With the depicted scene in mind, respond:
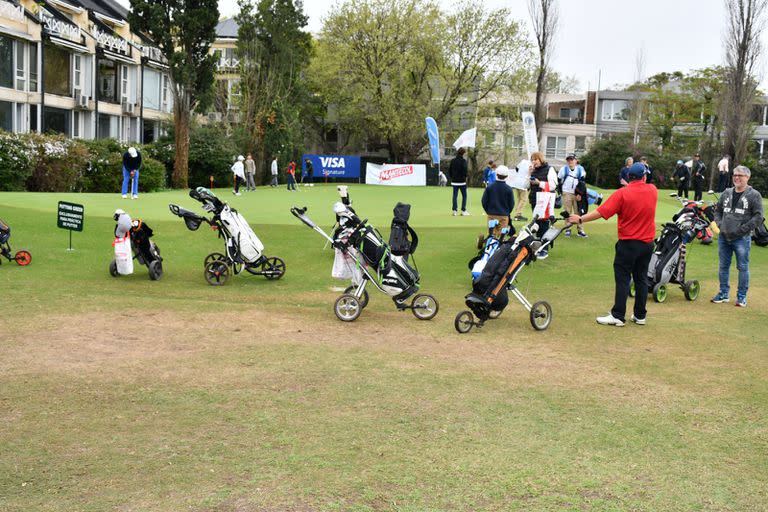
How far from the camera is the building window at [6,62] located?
40.0 metres

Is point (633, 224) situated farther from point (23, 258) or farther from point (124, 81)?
point (124, 81)

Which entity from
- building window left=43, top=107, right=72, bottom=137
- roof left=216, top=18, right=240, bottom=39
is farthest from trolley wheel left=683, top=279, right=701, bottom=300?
roof left=216, top=18, right=240, bottom=39

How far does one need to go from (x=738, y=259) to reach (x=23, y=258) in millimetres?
11068

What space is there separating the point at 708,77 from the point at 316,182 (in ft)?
112

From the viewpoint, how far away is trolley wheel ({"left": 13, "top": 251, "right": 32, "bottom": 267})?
13.8 meters

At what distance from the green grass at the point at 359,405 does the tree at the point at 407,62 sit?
4657cm

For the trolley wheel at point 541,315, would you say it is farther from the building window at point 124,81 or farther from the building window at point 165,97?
the building window at point 165,97

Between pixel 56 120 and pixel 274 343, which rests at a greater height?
pixel 56 120

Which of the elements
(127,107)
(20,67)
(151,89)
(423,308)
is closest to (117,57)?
(127,107)

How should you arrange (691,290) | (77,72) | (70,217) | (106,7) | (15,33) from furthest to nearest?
(106,7), (77,72), (15,33), (70,217), (691,290)

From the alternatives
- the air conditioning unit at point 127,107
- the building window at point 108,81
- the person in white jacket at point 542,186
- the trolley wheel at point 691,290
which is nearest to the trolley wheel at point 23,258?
the person in white jacket at point 542,186

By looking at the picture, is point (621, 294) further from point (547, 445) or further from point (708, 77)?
point (708, 77)

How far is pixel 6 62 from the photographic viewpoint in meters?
40.4
